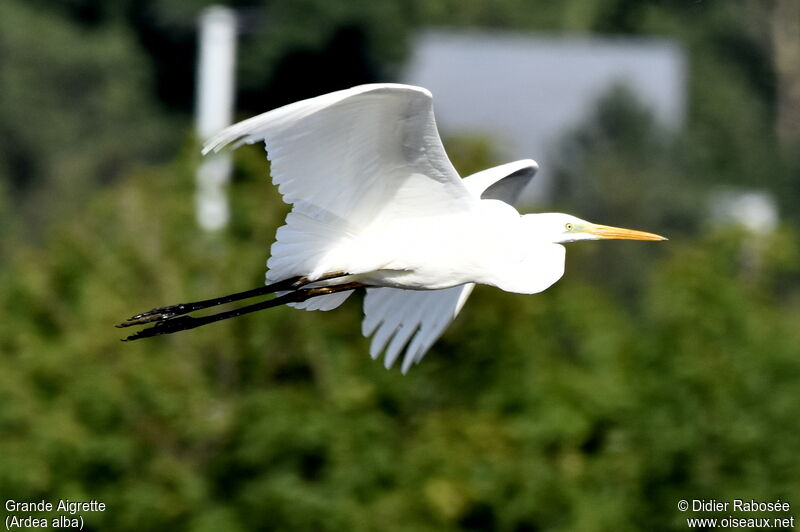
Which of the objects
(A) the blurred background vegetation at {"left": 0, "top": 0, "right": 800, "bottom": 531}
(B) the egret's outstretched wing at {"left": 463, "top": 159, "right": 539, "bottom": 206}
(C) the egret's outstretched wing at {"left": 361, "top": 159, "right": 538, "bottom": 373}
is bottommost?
(A) the blurred background vegetation at {"left": 0, "top": 0, "right": 800, "bottom": 531}

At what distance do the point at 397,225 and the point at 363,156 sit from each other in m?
0.57

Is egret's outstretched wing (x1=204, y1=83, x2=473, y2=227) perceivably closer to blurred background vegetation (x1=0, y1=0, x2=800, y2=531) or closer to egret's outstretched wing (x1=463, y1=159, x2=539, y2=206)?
egret's outstretched wing (x1=463, y1=159, x2=539, y2=206)

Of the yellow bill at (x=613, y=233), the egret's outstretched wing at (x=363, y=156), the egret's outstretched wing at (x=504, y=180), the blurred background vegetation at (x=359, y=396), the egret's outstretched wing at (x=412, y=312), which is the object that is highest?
the egret's outstretched wing at (x=363, y=156)

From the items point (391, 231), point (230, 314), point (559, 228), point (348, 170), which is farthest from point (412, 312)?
point (348, 170)

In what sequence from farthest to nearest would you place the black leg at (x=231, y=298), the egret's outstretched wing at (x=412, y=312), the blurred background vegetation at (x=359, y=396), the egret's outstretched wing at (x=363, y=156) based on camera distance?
the blurred background vegetation at (x=359, y=396) < the egret's outstretched wing at (x=412, y=312) < the black leg at (x=231, y=298) < the egret's outstretched wing at (x=363, y=156)

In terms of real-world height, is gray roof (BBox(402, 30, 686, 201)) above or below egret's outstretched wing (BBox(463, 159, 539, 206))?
below

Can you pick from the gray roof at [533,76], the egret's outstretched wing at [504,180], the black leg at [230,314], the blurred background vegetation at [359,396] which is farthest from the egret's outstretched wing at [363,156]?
the gray roof at [533,76]

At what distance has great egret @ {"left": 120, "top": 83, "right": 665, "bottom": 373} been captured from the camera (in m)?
6.82

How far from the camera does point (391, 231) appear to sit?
7457 mm

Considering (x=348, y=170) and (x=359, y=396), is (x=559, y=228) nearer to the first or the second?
(x=348, y=170)

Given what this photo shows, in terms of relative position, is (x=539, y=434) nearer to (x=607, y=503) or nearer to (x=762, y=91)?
(x=607, y=503)

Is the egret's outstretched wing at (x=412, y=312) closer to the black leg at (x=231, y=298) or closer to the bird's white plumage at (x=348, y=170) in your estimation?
the bird's white plumage at (x=348, y=170)

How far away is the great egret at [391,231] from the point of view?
682 cm

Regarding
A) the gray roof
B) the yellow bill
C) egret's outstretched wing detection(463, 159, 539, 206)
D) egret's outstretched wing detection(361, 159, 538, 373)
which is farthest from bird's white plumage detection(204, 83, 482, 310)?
the gray roof
